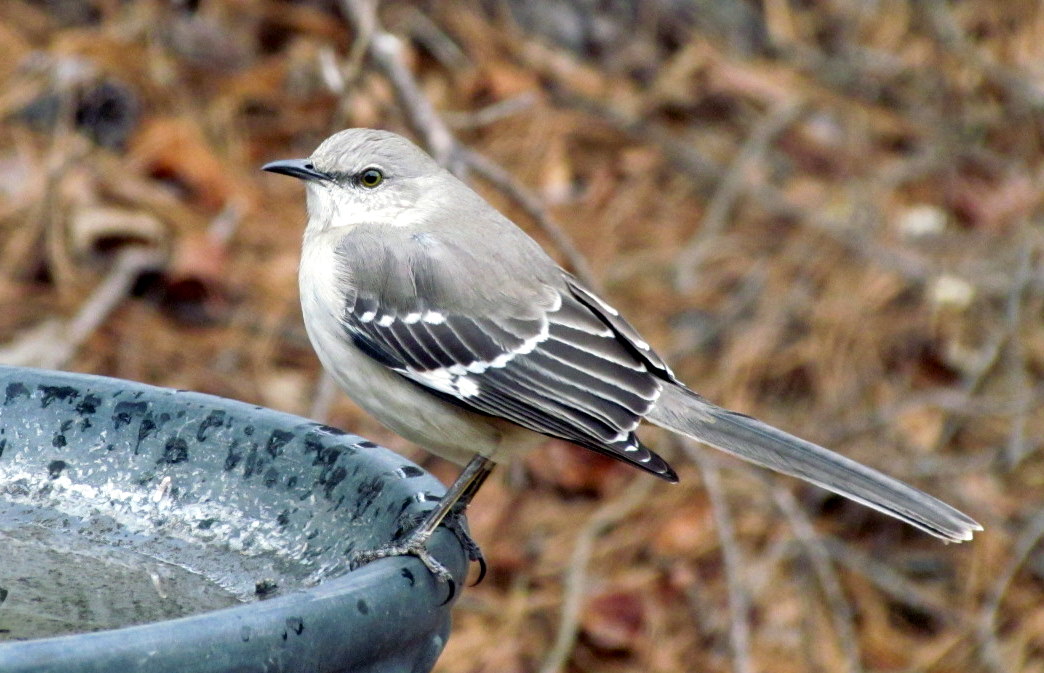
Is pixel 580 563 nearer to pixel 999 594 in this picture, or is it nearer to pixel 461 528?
pixel 999 594

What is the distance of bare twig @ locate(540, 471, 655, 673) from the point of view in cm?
499

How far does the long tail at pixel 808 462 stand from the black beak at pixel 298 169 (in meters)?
1.23

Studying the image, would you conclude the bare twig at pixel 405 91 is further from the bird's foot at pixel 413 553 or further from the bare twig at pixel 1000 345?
the bare twig at pixel 1000 345

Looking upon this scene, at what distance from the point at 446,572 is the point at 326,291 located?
1336 millimetres

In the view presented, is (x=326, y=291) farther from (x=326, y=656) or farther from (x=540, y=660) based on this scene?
(x=540, y=660)

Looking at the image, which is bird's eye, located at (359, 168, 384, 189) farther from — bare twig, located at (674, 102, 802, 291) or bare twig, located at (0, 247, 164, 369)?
bare twig, located at (674, 102, 802, 291)

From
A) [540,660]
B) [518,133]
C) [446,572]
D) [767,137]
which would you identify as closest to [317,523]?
[446,572]

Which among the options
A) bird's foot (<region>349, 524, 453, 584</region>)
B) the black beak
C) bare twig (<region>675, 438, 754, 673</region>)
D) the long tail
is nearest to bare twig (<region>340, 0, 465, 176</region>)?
the black beak

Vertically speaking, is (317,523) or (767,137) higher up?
(767,137)

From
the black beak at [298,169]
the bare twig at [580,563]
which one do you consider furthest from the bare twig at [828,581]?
the black beak at [298,169]

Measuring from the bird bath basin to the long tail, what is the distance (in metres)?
1.05

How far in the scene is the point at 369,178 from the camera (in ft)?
13.0

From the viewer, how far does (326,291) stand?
3529 millimetres

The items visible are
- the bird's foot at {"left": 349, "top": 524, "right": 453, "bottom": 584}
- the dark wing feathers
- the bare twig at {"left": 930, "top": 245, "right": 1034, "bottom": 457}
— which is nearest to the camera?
the bird's foot at {"left": 349, "top": 524, "right": 453, "bottom": 584}
